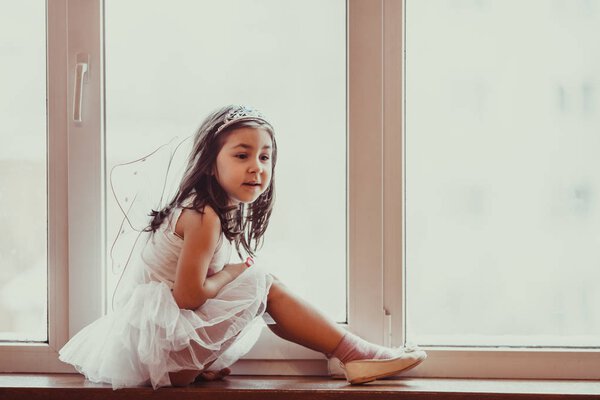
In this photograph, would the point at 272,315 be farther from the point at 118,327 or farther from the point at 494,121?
the point at 494,121

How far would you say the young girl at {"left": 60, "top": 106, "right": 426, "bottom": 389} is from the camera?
154 cm

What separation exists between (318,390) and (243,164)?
46cm

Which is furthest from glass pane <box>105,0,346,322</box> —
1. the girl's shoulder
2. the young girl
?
the girl's shoulder

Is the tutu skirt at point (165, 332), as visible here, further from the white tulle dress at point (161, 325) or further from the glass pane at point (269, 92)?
the glass pane at point (269, 92)

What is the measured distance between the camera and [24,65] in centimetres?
178

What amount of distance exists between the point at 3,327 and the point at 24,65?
583 millimetres

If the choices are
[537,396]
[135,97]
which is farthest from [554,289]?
[135,97]

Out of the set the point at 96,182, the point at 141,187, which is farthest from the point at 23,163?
the point at 141,187

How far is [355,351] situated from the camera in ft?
5.35

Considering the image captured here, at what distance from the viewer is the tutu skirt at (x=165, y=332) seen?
1.53 metres

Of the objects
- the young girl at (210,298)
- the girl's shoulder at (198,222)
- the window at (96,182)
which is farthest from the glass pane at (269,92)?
the girl's shoulder at (198,222)

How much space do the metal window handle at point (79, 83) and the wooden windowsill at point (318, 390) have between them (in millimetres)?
562

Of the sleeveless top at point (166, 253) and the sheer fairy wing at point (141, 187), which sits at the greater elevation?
the sheer fairy wing at point (141, 187)

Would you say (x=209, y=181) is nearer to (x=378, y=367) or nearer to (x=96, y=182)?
(x=96, y=182)
